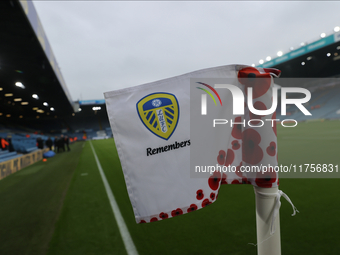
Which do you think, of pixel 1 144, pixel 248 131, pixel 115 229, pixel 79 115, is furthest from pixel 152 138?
pixel 79 115

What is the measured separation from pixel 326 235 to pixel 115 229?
109 inches

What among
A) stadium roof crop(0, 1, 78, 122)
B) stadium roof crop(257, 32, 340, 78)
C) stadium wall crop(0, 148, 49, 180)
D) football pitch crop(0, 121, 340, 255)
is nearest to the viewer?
football pitch crop(0, 121, 340, 255)

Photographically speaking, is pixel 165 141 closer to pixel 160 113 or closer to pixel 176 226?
pixel 160 113

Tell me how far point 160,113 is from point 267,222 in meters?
0.90

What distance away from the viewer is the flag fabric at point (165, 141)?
3.62 feet

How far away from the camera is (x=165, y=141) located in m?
1.12

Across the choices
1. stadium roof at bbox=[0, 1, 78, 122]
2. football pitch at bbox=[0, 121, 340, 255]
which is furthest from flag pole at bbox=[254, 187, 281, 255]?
stadium roof at bbox=[0, 1, 78, 122]

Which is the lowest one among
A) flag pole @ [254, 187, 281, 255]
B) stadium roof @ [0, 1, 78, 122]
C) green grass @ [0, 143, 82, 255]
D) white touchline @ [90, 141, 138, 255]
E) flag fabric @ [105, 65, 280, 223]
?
green grass @ [0, 143, 82, 255]

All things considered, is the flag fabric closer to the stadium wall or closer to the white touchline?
the white touchline

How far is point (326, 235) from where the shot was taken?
7.63 feet

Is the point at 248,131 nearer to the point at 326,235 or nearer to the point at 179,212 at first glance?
the point at 179,212

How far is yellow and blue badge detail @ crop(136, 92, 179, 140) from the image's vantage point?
112 cm

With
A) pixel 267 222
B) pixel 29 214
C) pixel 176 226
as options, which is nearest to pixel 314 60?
pixel 176 226

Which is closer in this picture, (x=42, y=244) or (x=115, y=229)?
(x=42, y=244)
